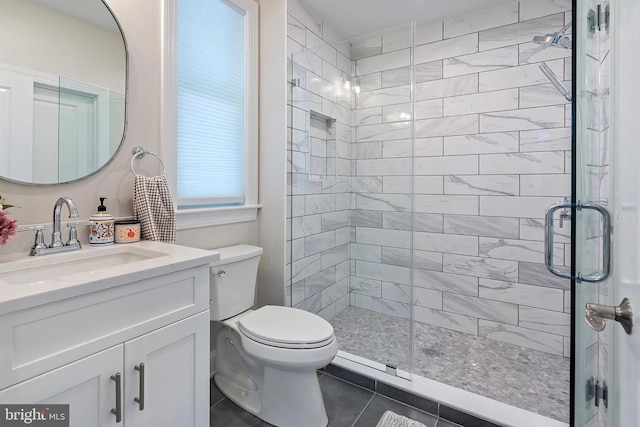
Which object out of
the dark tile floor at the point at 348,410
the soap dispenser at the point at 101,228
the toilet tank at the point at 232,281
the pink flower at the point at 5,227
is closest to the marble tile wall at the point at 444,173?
the toilet tank at the point at 232,281

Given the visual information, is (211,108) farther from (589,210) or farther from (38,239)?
(589,210)

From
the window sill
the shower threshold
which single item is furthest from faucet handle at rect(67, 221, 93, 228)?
the shower threshold

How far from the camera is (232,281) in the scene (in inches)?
67.6

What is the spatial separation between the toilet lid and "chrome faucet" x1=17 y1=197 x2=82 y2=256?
0.81m

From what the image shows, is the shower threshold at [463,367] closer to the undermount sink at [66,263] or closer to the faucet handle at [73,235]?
the undermount sink at [66,263]

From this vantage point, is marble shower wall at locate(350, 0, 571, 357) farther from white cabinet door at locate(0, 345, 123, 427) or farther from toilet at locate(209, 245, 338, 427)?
white cabinet door at locate(0, 345, 123, 427)

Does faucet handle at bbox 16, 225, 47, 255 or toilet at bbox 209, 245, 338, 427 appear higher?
faucet handle at bbox 16, 225, 47, 255

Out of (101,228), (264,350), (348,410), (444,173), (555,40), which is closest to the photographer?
(101,228)

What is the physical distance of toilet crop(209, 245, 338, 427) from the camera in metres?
1.45

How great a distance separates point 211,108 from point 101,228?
0.93 meters

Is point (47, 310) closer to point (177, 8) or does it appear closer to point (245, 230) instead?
point (245, 230)

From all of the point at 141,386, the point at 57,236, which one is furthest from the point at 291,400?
the point at 57,236

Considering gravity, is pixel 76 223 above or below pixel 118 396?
above

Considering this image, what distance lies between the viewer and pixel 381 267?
2.27 m
